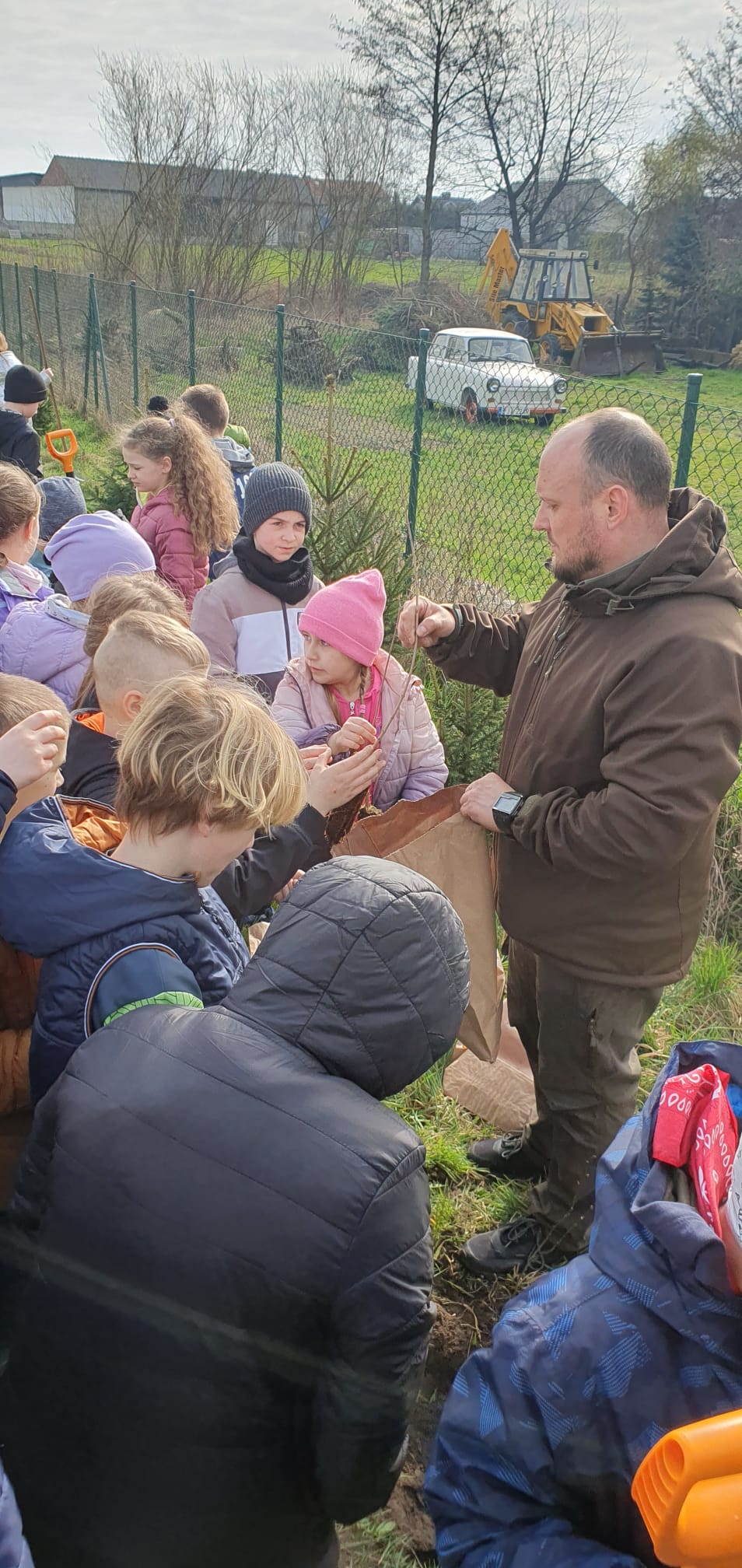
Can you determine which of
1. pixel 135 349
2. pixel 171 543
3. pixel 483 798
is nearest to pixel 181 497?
pixel 171 543

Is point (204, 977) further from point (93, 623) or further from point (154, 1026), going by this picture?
point (93, 623)

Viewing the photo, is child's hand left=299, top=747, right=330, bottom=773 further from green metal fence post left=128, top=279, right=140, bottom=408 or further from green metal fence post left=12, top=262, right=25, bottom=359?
green metal fence post left=12, top=262, right=25, bottom=359

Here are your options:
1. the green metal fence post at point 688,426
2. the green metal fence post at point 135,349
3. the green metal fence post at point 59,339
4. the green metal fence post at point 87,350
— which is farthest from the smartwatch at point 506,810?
the green metal fence post at point 59,339

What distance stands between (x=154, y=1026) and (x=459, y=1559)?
0.79 m

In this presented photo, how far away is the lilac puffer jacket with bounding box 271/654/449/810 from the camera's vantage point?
2.98 metres

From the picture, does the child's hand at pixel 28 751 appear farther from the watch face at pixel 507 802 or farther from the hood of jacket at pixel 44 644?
the hood of jacket at pixel 44 644

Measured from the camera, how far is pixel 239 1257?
1.13 meters

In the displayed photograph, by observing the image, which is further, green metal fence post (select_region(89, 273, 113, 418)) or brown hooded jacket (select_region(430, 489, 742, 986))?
green metal fence post (select_region(89, 273, 113, 418))

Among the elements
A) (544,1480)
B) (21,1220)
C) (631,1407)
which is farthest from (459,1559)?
(21,1220)

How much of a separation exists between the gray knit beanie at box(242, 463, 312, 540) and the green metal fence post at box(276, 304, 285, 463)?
4130 mm

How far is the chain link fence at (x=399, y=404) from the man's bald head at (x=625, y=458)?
2007mm

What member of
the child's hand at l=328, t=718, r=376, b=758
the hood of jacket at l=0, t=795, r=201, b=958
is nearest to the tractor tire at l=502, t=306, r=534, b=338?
the child's hand at l=328, t=718, r=376, b=758

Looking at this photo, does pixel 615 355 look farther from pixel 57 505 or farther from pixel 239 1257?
pixel 239 1257

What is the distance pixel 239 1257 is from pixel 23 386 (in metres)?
7.30
